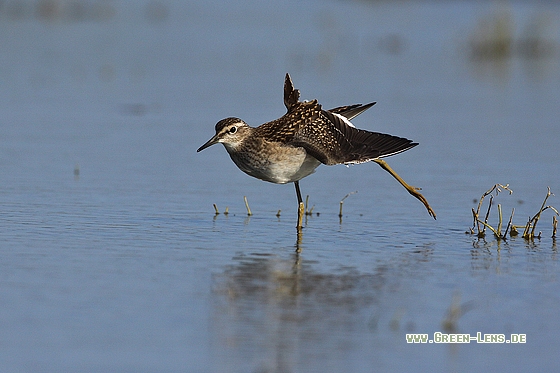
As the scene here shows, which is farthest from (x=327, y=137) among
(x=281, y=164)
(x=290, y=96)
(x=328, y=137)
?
(x=290, y=96)

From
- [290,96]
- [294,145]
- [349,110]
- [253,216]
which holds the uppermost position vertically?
[290,96]

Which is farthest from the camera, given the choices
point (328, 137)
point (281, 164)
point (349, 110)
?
point (349, 110)

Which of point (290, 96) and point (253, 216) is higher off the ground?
point (290, 96)

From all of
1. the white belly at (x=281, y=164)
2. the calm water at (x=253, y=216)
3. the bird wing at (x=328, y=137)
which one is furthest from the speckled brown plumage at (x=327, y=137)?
the calm water at (x=253, y=216)

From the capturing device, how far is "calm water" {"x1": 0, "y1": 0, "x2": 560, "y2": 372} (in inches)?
223

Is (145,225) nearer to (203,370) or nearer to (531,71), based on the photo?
(203,370)

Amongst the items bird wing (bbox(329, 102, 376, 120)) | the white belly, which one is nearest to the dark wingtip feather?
bird wing (bbox(329, 102, 376, 120))

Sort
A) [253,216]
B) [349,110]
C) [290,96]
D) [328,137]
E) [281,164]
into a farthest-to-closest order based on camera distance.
A: [349,110], [290,96], [253,216], [328,137], [281,164]

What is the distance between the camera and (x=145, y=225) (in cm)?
868

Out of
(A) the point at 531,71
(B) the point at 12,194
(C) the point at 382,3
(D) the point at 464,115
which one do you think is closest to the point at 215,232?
(B) the point at 12,194

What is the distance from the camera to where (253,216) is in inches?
370

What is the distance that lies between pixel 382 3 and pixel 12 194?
23909 mm

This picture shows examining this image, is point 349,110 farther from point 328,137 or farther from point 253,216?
point 253,216

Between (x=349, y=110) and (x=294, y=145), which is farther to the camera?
(x=349, y=110)
